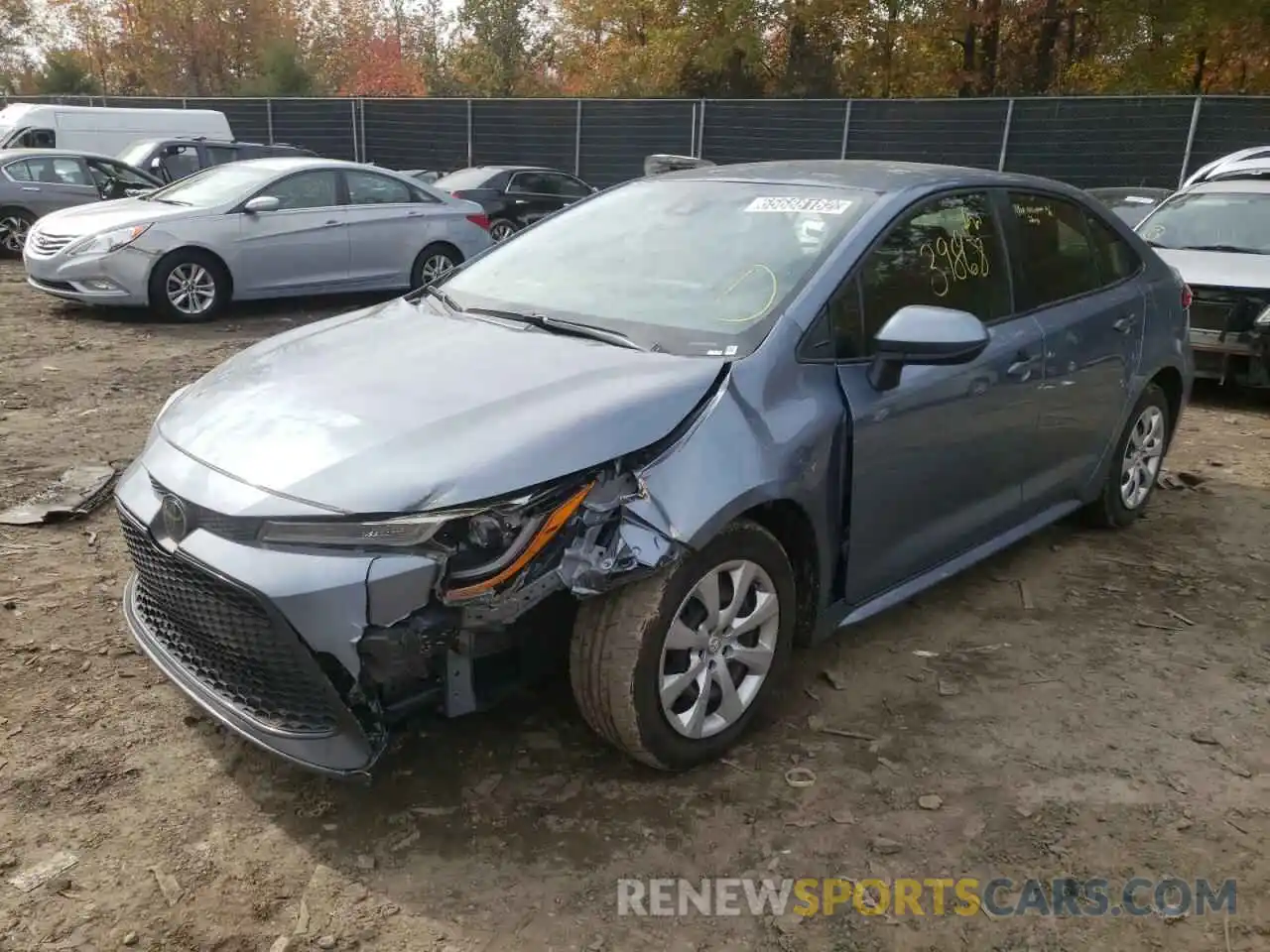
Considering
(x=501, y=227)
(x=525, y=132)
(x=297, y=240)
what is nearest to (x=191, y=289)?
(x=297, y=240)

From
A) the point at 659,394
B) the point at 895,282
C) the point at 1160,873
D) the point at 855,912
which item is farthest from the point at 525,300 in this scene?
the point at 1160,873

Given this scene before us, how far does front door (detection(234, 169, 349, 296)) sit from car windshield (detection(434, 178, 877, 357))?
6.17m

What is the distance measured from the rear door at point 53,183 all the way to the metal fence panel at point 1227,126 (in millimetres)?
15925

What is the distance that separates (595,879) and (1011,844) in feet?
3.54

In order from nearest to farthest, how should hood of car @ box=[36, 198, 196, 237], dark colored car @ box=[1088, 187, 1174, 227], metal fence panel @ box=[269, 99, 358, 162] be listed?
1. hood of car @ box=[36, 198, 196, 237]
2. dark colored car @ box=[1088, 187, 1174, 227]
3. metal fence panel @ box=[269, 99, 358, 162]

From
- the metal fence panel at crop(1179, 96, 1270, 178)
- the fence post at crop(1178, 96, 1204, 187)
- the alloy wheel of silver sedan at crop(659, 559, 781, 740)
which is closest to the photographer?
the alloy wheel of silver sedan at crop(659, 559, 781, 740)

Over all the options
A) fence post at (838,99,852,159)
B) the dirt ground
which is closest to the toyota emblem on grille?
the dirt ground

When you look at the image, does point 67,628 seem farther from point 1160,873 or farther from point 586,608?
point 1160,873

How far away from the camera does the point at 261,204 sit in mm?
9367

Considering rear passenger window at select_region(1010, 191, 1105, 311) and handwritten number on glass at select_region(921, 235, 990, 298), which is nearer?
handwritten number on glass at select_region(921, 235, 990, 298)

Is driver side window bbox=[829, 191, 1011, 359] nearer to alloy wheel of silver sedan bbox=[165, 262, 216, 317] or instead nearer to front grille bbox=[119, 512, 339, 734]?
front grille bbox=[119, 512, 339, 734]

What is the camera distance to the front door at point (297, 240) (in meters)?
9.45

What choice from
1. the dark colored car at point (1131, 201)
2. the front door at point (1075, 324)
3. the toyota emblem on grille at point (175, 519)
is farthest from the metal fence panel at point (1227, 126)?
the toyota emblem on grille at point (175, 519)

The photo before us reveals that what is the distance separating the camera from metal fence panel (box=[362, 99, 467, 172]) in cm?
2277
